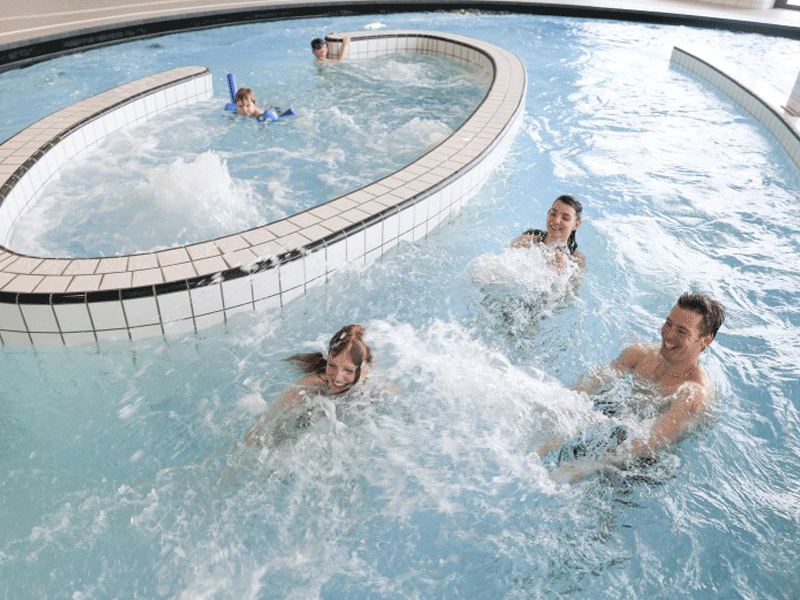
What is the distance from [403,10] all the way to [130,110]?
25.7ft

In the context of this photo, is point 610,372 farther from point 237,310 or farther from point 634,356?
point 237,310

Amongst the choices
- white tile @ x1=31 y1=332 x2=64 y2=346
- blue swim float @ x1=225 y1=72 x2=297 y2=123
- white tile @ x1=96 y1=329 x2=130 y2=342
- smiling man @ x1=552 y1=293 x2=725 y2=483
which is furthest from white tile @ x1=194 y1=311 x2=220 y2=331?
blue swim float @ x1=225 y1=72 x2=297 y2=123

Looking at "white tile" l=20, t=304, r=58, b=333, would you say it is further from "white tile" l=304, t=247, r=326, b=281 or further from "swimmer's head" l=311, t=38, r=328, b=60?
"swimmer's head" l=311, t=38, r=328, b=60

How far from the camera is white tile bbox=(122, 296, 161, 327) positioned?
283 cm

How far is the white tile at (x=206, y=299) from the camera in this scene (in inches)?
116

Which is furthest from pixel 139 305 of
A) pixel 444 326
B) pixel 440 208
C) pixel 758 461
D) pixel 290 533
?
pixel 758 461

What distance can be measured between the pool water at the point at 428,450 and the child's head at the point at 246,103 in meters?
3.03

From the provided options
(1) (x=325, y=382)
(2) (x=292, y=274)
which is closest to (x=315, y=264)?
(2) (x=292, y=274)

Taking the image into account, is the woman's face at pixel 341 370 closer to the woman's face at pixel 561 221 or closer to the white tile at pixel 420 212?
the woman's face at pixel 561 221

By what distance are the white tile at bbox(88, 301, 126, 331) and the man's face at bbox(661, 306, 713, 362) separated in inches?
106

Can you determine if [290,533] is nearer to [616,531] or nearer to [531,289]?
[616,531]

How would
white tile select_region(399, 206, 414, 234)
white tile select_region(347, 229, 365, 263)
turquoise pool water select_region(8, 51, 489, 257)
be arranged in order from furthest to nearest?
turquoise pool water select_region(8, 51, 489, 257)
white tile select_region(399, 206, 414, 234)
white tile select_region(347, 229, 365, 263)

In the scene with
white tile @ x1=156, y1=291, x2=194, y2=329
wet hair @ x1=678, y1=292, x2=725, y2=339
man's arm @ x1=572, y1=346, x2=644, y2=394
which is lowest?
man's arm @ x1=572, y1=346, x2=644, y2=394

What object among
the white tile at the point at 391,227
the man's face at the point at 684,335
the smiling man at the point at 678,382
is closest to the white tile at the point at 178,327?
the white tile at the point at 391,227
